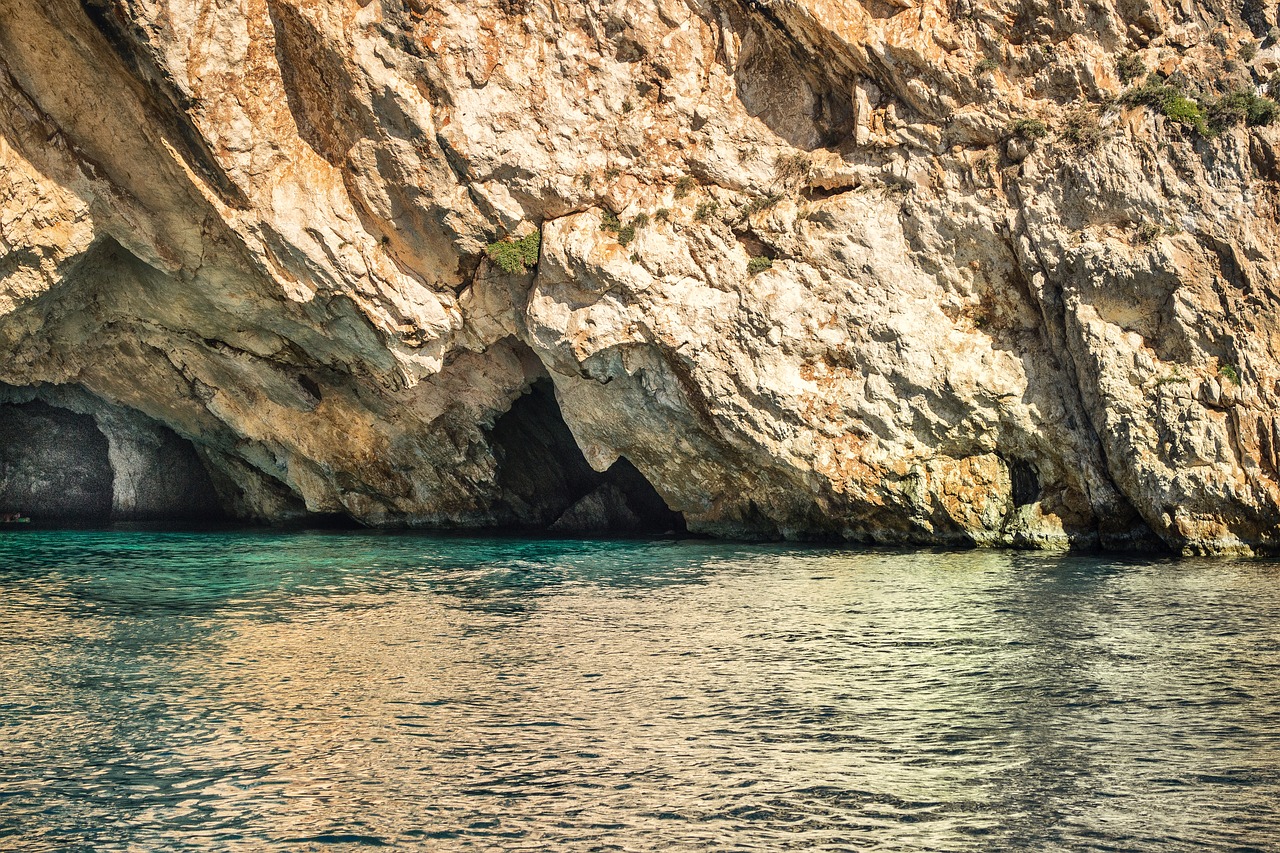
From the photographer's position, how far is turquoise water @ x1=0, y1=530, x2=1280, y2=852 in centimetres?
595

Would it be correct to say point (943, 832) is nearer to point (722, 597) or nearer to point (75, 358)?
point (722, 597)

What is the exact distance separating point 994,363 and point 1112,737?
1259cm

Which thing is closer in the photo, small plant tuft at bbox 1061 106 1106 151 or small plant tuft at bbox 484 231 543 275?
small plant tuft at bbox 1061 106 1106 151

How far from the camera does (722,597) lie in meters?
14.1

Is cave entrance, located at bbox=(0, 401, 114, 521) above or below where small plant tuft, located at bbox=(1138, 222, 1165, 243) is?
below

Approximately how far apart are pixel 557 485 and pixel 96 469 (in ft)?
45.6

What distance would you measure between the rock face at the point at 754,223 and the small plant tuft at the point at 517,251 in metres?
0.12

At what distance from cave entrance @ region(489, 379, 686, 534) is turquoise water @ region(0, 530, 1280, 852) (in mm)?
11169

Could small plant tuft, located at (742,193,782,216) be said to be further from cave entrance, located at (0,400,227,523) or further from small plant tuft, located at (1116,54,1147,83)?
cave entrance, located at (0,400,227,523)

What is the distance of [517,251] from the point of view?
20.1 meters

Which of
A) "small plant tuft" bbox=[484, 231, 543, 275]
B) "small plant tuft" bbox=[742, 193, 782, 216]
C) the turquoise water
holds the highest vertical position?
"small plant tuft" bbox=[742, 193, 782, 216]

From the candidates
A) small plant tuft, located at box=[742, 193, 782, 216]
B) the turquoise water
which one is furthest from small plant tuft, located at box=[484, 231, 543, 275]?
the turquoise water

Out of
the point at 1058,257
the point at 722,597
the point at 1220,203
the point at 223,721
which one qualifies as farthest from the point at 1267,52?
the point at 223,721

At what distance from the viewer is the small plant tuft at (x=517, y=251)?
65.9ft
